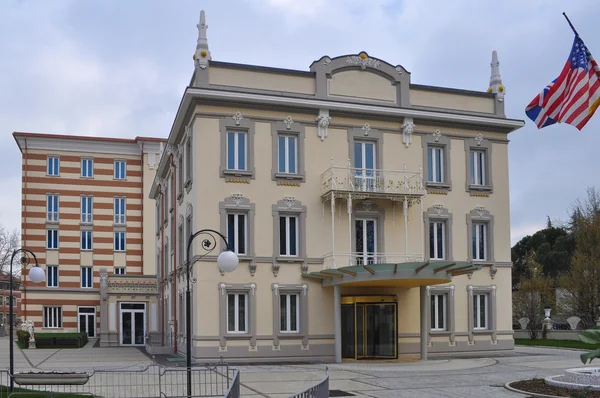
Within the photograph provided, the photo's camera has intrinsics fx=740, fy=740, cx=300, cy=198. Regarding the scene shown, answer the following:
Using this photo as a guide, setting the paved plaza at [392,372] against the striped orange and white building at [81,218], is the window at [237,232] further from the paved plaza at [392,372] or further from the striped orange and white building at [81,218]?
the striped orange and white building at [81,218]

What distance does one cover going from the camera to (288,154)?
96.2 ft

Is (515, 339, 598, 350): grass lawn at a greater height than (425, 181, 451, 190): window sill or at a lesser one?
lesser

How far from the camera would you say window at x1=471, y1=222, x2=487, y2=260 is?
31797mm

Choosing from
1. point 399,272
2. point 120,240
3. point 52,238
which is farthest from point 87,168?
point 399,272

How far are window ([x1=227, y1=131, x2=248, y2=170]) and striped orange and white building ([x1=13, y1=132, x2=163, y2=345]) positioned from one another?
25.0 meters

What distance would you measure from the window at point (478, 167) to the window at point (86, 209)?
31.3 m

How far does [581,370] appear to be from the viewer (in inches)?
712

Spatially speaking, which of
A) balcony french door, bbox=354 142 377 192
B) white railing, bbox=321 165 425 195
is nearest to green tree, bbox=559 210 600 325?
white railing, bbox=321 165 425 195

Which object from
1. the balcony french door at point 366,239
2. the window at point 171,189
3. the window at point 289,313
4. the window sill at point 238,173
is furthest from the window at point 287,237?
the window at point 171,189

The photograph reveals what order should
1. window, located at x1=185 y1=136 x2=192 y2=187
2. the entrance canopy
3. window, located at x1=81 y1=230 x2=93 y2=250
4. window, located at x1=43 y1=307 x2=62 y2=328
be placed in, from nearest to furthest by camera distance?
the entrance canopy
window, located at x1=185 y1=136 x2=192 y2=187
window, located at x1=43 y1=307 x2=62 y2=328
window, located at x1=81 y1=230 x2=93 y2=250

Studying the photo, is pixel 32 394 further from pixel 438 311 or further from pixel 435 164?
pixel 435 164

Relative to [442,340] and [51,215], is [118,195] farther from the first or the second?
[442,340]

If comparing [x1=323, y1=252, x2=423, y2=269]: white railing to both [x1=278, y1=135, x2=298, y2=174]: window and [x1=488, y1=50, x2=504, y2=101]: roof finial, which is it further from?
[x1=488, y1=50, x2=504, y2=101]: roof finial

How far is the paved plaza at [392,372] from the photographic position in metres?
17.6
